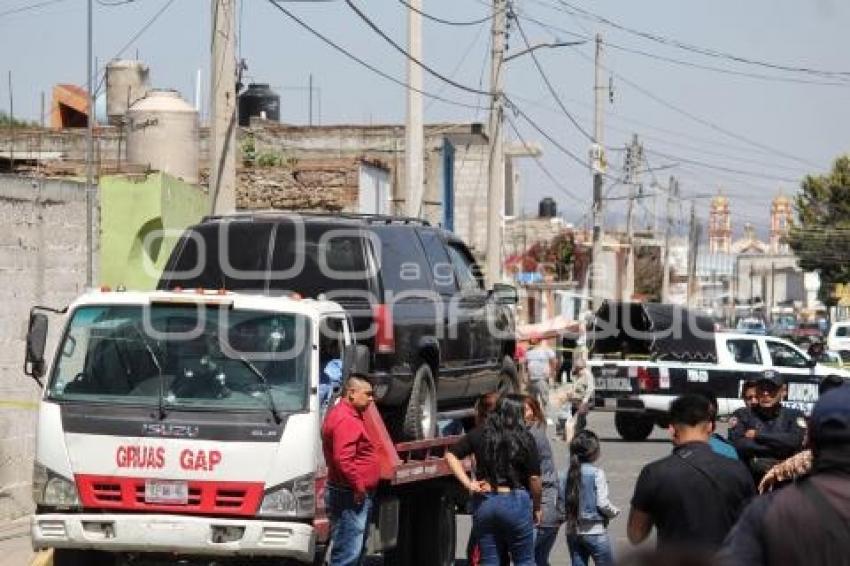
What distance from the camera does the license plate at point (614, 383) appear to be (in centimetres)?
3244

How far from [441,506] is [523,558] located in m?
2.88

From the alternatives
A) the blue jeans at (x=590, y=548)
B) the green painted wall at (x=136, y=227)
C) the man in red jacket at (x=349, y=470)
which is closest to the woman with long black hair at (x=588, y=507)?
the blue jeans at (x=590, y=548)

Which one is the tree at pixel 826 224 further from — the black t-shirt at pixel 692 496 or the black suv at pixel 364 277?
the black t-shirt at pixel 692 496

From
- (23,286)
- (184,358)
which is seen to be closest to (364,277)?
(184,358)

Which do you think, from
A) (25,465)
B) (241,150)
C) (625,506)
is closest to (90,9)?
(25,465)

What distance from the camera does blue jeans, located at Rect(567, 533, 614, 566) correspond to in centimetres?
1271

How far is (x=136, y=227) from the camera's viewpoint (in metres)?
20.5

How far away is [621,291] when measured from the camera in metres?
82.6

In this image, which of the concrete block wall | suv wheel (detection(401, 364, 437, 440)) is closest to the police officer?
suv wheel (detection(401, 364, 437, 440))

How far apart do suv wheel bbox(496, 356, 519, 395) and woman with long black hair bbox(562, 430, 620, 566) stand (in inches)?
165

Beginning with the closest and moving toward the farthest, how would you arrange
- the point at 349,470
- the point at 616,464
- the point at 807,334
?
the point at 349,470, the point at 616,464, the point at 807,334

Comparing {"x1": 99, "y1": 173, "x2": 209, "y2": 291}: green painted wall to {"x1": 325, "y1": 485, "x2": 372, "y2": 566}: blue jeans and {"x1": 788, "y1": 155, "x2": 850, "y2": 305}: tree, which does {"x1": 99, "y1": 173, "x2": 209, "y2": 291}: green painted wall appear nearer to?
{"x1": 325, "y1": 485, "x2": 372, "y2": 566}: blue jeans

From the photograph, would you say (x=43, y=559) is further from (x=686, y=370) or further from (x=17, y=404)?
(x=686, y=370)

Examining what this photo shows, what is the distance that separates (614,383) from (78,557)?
834 inches
